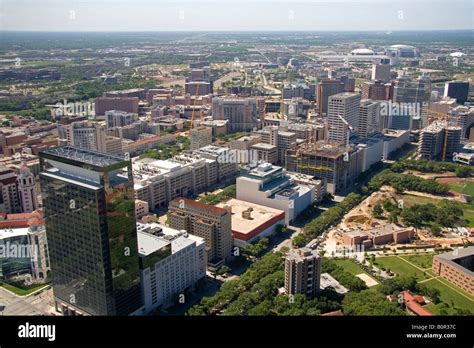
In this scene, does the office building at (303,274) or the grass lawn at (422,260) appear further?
the grass lawn at (422,260)

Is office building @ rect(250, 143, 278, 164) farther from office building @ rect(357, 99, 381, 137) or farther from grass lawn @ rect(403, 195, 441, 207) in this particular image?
grass lawn @ rect(403, 195, 441, 207)

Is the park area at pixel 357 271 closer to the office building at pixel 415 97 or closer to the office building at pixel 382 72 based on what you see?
the office building at pixel 415 97

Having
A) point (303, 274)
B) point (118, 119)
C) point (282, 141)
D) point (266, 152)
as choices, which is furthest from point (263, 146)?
point (303, 274)

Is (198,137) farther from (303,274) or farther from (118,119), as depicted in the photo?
(303,274)

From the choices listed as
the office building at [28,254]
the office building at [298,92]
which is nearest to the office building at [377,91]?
the office building at [298,92]
